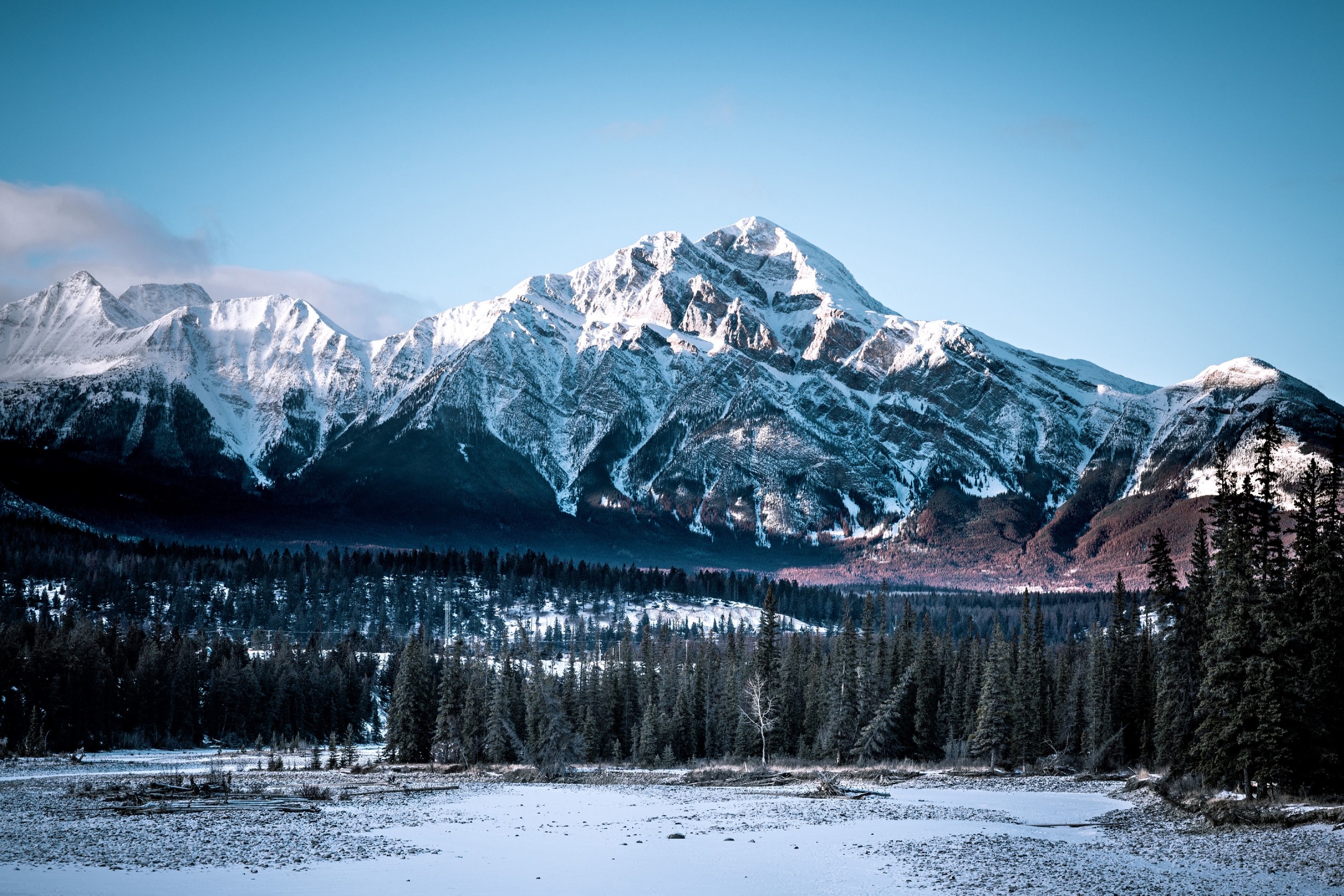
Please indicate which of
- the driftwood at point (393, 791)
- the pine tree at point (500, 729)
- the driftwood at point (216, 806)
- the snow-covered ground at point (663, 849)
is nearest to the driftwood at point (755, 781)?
the snow-covered ground at point (663, 849)

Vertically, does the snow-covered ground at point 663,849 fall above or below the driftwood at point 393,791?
above

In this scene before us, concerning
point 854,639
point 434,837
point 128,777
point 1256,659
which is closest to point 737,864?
point 434,837

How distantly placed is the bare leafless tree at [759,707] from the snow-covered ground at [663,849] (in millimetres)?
31707

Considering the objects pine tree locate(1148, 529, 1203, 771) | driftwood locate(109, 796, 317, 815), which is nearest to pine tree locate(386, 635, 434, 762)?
driftwood locate(109, 796, 317, 815)

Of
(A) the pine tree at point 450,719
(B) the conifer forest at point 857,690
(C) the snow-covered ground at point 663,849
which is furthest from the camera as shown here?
(A) the pine tree at point 450,719

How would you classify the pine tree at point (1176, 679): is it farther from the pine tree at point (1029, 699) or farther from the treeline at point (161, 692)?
the treeline at point (161, 692)

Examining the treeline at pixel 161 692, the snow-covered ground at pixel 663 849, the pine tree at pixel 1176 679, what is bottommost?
the treeline at pixel 161 692

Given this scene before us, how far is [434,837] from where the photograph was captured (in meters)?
44.8

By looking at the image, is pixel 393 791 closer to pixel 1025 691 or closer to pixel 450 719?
pixel 450 719

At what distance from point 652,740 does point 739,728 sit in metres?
9.19

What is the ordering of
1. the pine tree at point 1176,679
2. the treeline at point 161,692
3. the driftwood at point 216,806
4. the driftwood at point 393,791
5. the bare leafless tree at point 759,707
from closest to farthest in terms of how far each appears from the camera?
the driftwood at point 216,806 < the pine tree at point 1176,679 < the driftwood at point 393,791 < the bare leafless tree at point 759,707 < the treeline at point 161,692

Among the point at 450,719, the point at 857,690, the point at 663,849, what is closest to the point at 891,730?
the point at 857,690

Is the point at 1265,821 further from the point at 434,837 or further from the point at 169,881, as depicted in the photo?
the point at 169,881

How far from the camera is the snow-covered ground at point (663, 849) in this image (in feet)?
109
